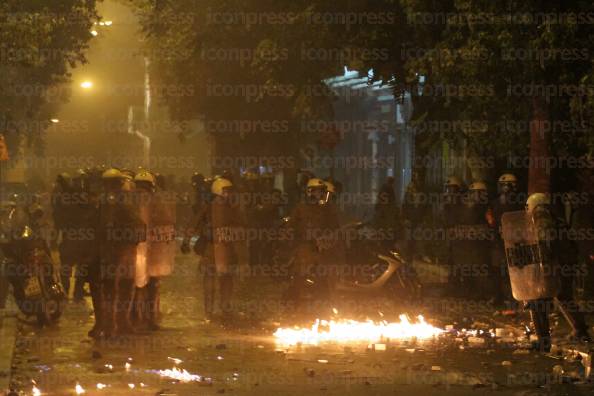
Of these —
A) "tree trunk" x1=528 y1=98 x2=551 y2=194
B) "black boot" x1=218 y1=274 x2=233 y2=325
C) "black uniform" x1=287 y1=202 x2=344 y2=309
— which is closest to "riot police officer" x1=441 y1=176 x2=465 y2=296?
"tree trunk" x1=528 y1=98 x2=551 y2=194

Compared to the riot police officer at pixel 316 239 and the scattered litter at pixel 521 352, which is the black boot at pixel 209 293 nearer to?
the riot police officer at pixel 316 239

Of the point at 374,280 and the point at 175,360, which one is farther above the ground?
the point at 374,280

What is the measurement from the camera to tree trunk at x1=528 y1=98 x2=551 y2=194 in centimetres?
1683

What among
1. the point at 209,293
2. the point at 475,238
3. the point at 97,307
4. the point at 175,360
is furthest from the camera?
the point at 475,238

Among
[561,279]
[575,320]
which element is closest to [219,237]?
[561,279]

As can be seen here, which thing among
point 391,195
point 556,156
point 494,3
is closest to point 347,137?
point 391,195

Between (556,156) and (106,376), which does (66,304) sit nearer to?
(106,376)

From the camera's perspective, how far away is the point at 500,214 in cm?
1714

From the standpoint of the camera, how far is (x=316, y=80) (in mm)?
26219

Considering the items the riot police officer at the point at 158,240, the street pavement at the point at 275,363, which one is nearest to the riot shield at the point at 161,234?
the riot police officer at the point at 158,240

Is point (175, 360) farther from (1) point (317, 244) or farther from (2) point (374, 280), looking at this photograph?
(2) point (374, 280)

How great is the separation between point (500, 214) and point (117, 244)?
658 cm

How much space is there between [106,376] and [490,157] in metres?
12.4

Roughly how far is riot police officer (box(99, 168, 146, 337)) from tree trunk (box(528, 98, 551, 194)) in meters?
6.66
